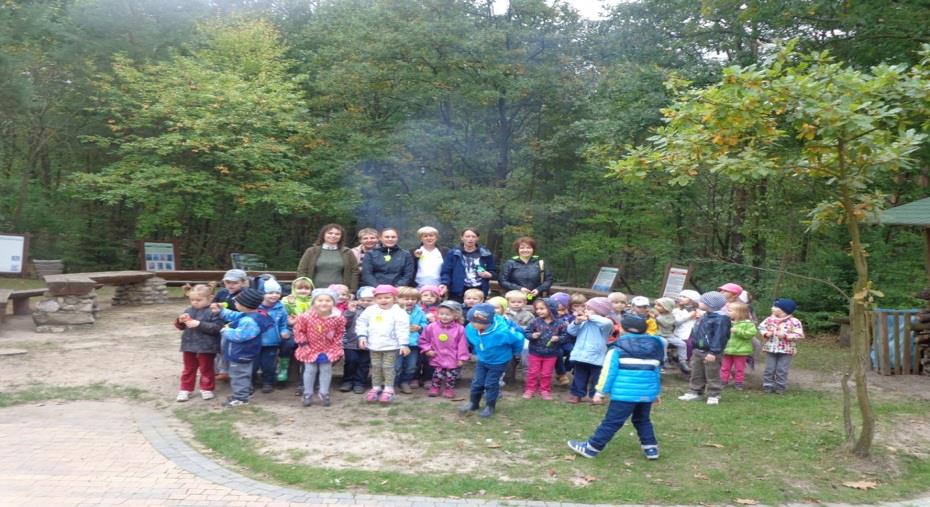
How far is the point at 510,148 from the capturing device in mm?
16766

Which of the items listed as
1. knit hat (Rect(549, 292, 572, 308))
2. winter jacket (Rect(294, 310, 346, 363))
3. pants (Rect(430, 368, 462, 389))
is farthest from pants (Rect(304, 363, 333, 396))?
knit hat (Rect(549, 292, 572, 308))

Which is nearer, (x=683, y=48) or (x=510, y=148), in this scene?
(x=683, y=48)

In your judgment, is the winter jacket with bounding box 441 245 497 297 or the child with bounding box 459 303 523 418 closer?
the child with bounding box 459 303 523 418

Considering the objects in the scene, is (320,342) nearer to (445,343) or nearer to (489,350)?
(445,343)

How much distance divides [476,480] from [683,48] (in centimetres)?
1152

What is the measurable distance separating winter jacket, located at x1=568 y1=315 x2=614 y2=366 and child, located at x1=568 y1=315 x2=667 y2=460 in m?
1.53

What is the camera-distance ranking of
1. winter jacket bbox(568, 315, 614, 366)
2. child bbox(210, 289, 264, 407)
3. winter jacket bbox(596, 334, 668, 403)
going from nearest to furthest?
Result: winter jacket bbox(596, 334, 668, 403) → child bbox(210, 289, 264, 407) → winter jacket bbox(568, 315, 614, 366)

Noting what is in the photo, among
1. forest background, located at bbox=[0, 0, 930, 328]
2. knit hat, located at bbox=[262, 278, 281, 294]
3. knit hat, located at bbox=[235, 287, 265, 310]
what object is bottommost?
knit hat, located at bbox=[235, 287, 265, 310]

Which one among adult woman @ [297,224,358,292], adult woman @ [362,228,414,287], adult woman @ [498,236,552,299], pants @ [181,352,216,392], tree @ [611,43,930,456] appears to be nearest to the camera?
tree @ [611,43,930,456]

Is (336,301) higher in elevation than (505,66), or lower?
lower

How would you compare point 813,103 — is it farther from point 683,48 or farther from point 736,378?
point 683,48

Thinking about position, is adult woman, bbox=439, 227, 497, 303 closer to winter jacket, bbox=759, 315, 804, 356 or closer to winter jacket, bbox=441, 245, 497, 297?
winter jacket, bbox=441, 245, 497, 297

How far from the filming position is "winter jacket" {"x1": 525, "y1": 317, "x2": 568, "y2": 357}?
7.23 m

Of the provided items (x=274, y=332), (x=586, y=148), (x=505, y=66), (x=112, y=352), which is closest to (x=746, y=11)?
(x=586, y=148)
